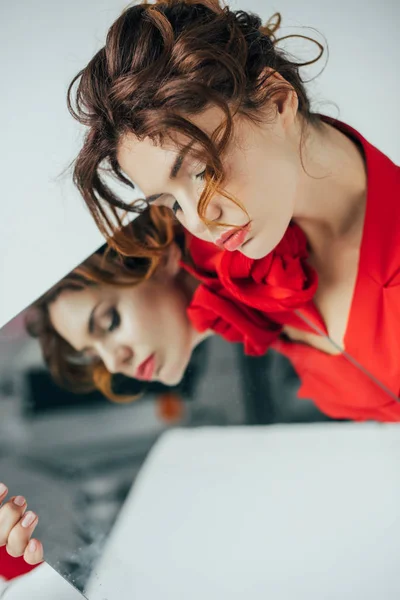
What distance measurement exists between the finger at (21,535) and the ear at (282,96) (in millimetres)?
549

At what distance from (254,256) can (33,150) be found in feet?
2.44

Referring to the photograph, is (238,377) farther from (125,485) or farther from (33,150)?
(33,150)

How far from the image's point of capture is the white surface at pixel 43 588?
833 millimetres

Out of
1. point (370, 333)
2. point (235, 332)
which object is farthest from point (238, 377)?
point (370, 333)

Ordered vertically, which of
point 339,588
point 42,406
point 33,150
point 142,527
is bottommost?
point 339,588

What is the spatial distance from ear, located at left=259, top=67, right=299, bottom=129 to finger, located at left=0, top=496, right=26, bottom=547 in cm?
55

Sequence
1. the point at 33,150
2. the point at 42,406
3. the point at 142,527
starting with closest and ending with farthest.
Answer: the point at 142,527
the point at 42,406
the point at 33,150

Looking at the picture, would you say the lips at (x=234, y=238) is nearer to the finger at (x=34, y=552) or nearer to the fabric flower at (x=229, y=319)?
the fabric flower at (x=229, y=319)

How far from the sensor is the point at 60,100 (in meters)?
1.44

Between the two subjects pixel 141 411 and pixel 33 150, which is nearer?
pixel 141 411

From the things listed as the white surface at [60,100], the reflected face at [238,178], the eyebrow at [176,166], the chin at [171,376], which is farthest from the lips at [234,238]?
the white surface at [60,100]

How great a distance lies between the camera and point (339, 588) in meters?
0.74

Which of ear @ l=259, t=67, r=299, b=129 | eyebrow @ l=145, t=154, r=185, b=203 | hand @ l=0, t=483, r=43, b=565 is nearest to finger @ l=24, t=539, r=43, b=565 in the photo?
hand @ l=0, t=483, r=43, b=565

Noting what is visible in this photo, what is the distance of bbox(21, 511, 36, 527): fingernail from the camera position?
2.69 ft
